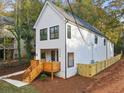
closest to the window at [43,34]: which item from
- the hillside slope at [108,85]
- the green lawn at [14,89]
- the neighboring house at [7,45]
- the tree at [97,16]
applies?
the hillside slope at [108,85]

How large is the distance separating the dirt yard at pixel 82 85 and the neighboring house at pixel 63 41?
187 cm

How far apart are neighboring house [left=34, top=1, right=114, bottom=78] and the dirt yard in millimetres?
1872

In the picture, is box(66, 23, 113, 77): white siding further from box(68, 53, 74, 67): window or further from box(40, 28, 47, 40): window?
box(40, 28, 47, 40): window

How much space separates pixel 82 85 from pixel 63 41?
5.70 m

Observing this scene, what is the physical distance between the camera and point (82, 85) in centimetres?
1994

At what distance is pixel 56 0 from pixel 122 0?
13007mm

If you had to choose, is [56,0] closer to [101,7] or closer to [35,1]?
[35,1]

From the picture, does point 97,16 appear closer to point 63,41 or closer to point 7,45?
point 7,45

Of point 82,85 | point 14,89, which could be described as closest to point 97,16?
point 82,85

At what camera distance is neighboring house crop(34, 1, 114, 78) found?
23.5 metres

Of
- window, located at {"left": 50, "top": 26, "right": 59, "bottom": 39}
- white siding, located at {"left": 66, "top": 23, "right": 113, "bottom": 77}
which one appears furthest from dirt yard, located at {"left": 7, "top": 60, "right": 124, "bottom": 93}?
window, located at {"left": 50, "top": 26, "right": 59, "bottom": 39}

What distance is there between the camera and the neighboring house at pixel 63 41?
23.5 meters

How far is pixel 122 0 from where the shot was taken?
4181 centimetres

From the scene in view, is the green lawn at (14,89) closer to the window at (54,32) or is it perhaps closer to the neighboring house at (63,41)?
the neighboring house at (63,41)
